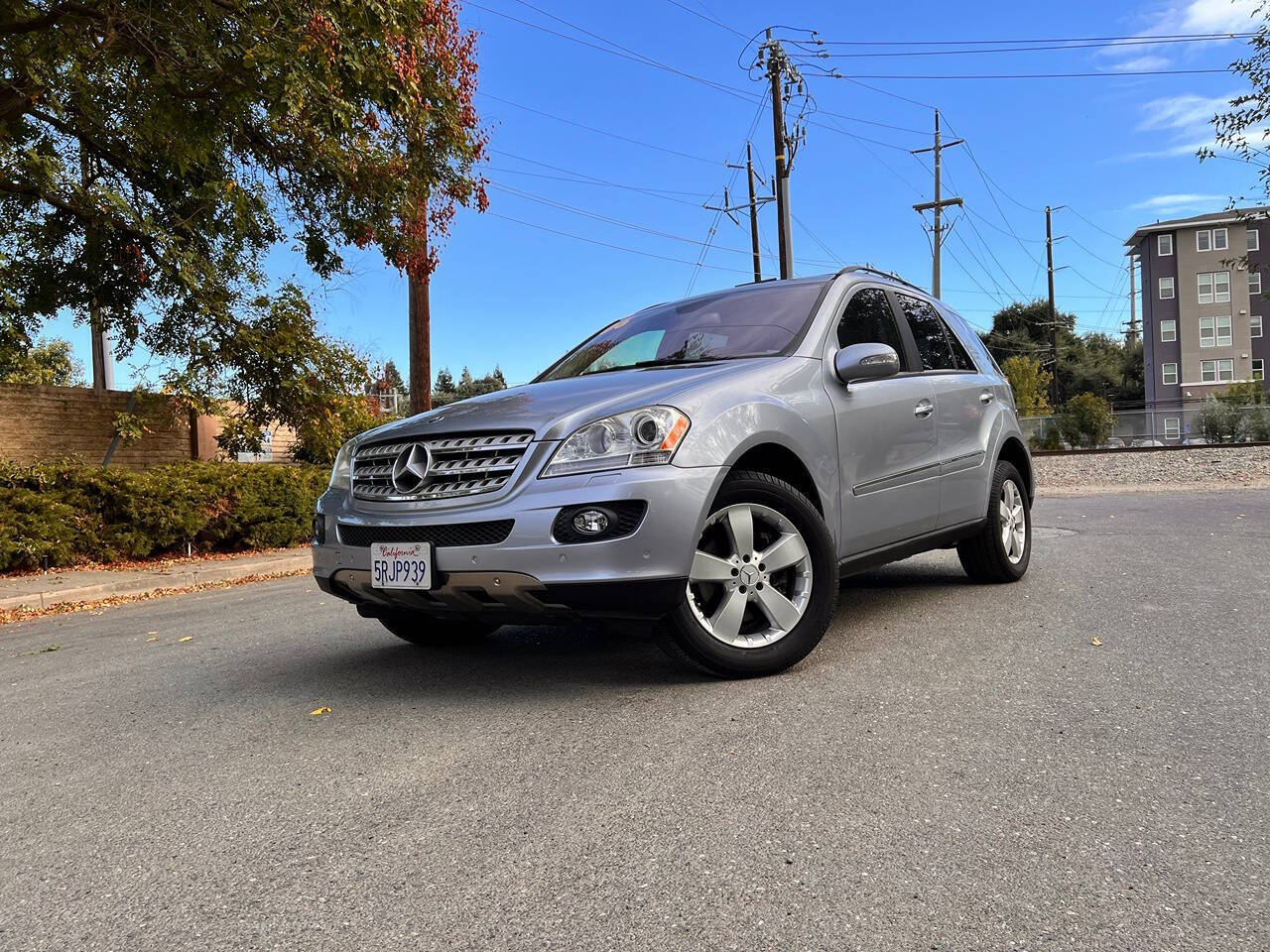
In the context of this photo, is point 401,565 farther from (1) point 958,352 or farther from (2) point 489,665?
(1) point 958,352

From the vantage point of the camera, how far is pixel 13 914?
2.09 metres

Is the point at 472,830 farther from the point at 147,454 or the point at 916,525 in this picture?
the point at 147,454

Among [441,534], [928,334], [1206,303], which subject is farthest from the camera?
[1206,303]

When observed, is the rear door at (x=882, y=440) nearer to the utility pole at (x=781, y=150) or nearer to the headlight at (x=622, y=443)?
the headlight at (x=622, y=443)

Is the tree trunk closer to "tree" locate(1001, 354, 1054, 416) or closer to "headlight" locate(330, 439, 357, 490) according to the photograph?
"headlight" locate(330, 439, 357, 490)

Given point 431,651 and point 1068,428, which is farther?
point 1068,428

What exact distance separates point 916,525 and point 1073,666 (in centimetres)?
113

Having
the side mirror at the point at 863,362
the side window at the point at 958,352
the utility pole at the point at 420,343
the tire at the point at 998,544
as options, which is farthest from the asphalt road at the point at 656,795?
the utility pole at the point at 420,343

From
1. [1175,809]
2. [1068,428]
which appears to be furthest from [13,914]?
[1068,428]

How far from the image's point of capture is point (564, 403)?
365cm

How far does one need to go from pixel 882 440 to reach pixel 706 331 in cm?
103

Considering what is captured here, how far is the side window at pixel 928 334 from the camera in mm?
5266

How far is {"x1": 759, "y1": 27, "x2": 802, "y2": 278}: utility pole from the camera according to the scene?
928 inches

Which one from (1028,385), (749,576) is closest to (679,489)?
(749,576)
